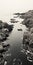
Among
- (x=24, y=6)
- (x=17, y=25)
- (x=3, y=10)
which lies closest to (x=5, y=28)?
(x=17, y=25)

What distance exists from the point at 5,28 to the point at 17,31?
3520 mm

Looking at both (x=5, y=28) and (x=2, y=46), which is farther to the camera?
(x=5, y=28)

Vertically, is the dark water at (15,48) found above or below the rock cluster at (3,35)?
below

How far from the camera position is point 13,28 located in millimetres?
53094

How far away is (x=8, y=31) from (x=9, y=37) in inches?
186

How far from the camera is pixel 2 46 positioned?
3800cm

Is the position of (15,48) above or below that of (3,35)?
below

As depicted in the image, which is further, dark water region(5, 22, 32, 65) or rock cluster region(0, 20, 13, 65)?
rock cluster region(0, 20, 13, 65)

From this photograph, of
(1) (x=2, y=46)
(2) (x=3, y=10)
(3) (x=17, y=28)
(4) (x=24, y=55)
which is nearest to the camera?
(4) (x=24, y=55)

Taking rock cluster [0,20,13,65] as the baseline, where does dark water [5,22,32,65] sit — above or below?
below

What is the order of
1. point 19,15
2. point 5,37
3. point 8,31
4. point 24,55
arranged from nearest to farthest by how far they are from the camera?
point 24,55 → point 5,37 → point 8,31 → point 19,15

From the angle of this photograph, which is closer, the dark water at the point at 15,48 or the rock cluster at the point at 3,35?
the dark water at the point at 15,48

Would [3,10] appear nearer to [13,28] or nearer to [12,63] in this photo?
[13,28]

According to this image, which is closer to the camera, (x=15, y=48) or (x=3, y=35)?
(x=15, y=48)
